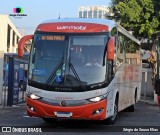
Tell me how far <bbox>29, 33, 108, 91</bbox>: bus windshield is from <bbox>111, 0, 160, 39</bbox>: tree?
24120mm

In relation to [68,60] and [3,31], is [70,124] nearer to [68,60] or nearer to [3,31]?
[68,60]

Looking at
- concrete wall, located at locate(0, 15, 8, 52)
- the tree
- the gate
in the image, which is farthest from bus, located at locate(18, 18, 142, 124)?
concrete wall, located at locate(0, 15, 8, 52)

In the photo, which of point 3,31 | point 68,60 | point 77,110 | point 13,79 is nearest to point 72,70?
point 68,60

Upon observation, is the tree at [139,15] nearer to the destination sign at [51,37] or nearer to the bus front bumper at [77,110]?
the destination sign at [51,37]

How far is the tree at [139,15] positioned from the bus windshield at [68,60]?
24120 millimetres

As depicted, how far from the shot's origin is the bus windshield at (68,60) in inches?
471

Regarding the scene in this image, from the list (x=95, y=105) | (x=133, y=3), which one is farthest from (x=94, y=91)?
(x=133, y=3)

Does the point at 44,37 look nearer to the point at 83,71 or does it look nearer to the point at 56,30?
the point at 56,30

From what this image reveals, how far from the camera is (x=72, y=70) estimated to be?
39.3 ft

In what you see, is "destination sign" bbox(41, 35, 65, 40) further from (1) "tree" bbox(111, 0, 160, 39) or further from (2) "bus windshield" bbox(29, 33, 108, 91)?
(1) "tree" bbox(111, 0, 160, 39)

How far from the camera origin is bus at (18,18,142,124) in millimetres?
11766

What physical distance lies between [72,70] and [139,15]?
25.6 meters

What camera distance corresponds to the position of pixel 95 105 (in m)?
11.7

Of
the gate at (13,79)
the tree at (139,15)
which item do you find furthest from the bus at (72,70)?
the tree at (139,15)
